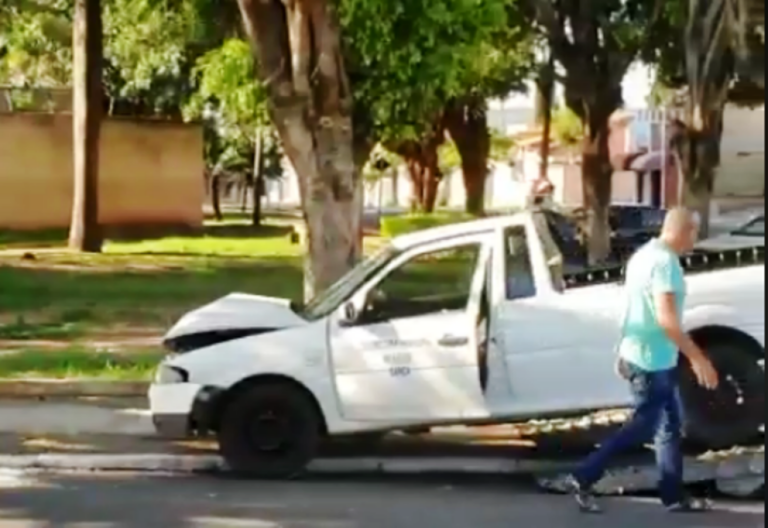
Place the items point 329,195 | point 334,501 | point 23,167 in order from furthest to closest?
point 23,167
point 329,195
point 334,501

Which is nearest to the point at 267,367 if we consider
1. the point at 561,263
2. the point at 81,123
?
the point at 561,263

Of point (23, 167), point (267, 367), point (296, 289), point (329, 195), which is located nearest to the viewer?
point (267, 367)

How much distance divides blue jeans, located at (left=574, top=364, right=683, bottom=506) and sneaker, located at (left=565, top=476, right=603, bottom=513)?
37 cm

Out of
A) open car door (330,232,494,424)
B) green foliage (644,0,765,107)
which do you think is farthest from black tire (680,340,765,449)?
green foliage (644,0,765,107)

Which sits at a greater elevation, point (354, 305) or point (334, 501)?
point (354, 305)

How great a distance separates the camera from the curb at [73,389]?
581 inches

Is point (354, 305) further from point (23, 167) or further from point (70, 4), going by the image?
point (23, 167)

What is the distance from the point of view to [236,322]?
11672mm

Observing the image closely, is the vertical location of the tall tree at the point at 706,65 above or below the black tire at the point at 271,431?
above

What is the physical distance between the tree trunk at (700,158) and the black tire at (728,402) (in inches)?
674

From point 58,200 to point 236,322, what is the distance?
3369 cm

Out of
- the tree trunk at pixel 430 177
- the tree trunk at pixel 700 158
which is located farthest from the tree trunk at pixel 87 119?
the tree trunk at pixel 430 177

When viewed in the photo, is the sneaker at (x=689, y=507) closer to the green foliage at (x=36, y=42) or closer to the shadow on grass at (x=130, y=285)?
the shadow on grass at (x=130, y=285)

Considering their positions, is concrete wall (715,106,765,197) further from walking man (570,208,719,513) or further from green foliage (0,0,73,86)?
walking man (570,208,719,513)
